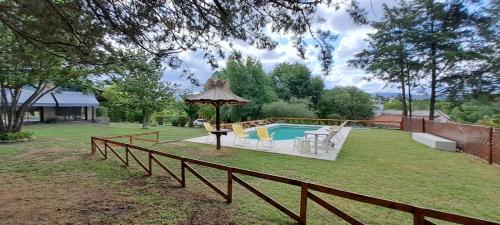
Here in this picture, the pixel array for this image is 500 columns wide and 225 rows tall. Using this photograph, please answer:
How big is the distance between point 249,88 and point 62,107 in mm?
15469

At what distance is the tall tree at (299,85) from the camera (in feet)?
101

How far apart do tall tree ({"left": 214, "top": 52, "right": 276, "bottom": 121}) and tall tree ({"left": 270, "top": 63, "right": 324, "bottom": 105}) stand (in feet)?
11.1

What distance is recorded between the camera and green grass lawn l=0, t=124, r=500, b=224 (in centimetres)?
476

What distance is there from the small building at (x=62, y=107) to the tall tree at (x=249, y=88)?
11.9 metres

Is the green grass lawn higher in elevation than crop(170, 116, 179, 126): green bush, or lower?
lower

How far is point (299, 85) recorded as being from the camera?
31578mm

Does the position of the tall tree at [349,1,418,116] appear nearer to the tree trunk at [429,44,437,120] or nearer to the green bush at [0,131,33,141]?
the tree trunk at [429,44,437,120]

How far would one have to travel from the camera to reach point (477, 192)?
6.10 metres

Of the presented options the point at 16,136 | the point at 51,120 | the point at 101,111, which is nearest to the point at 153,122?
the point at 101,111

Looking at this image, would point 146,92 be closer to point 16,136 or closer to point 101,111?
point 16,136

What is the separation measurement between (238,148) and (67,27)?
7.84 metres

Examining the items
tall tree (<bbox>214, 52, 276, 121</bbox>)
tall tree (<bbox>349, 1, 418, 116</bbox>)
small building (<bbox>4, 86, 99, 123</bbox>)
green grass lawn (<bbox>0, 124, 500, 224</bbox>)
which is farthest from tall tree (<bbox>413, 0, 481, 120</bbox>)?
small building (<bbox>4, 86, 99, 123</bbox>)

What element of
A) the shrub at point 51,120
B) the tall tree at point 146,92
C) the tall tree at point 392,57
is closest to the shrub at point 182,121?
the tall tree at point 146,92

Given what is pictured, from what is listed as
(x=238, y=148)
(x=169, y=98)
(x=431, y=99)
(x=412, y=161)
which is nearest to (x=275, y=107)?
(x=169, y=98)
